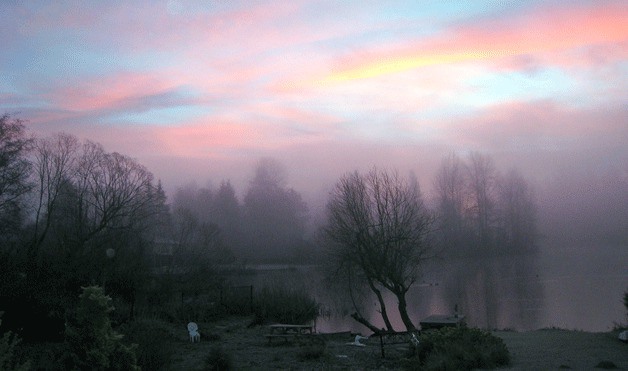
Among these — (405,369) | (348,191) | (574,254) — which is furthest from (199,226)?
(574,254)

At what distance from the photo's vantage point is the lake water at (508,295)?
31.3 meters

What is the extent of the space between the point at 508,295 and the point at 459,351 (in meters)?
30.2

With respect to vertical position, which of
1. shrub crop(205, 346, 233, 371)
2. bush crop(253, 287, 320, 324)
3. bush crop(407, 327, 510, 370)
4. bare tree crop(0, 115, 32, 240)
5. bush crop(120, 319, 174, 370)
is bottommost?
bush crop(253, 287, 320, 324)

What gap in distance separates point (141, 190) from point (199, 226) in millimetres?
6320

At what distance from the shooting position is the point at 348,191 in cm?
3059

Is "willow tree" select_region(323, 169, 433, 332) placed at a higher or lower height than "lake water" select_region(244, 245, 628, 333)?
higher

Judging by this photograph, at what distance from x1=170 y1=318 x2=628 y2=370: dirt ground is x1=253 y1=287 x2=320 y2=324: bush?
22.3 feet

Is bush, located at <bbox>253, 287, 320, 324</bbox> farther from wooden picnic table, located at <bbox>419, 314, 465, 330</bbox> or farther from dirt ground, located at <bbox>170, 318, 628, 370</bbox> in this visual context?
wooden picnic table, located at <bbox>419, 314, 465, 330</bbox>

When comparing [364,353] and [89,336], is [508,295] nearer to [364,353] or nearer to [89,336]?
[364,353]

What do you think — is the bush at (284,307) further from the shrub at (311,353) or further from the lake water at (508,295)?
the shrub at (311,353)

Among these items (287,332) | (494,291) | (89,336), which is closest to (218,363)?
(89,336)

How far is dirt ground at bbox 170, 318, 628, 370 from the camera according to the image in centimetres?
1286

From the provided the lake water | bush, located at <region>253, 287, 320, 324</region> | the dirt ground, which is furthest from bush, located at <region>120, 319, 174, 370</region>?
the lake water

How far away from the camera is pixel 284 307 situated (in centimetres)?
3067
